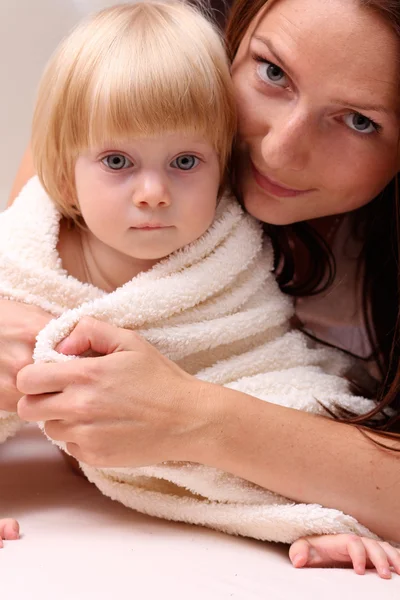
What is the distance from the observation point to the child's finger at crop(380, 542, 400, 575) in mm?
1187

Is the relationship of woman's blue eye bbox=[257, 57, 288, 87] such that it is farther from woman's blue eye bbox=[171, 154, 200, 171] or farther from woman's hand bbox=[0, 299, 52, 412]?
woman's hand bbox=[0, 299, 52, 412]

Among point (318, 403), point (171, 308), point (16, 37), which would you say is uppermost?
point (16, 37)

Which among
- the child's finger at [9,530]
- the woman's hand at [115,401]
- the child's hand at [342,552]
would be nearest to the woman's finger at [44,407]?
the woman's hand at [115,401]

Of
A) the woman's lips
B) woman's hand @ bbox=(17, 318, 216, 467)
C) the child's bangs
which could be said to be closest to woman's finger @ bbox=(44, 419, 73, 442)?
woman's hand @ bbox=(17, 318, 216, 467)

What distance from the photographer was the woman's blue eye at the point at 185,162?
4.02 ft

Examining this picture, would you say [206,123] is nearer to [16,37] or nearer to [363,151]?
[363,151]

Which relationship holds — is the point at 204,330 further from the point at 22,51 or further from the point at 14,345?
the point at 22,51

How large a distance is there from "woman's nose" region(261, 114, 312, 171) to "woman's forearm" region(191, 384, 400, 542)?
0.34m

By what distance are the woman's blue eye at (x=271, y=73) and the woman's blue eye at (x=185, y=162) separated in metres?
0.18

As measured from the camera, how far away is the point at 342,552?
1188mm

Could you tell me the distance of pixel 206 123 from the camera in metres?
1.22

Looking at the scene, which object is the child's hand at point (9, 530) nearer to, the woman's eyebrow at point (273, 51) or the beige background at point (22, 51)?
the woman's eyebrow at point (273, 51)

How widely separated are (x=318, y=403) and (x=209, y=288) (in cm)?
24

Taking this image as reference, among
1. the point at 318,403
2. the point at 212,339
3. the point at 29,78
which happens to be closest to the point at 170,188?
the point at 212,339
